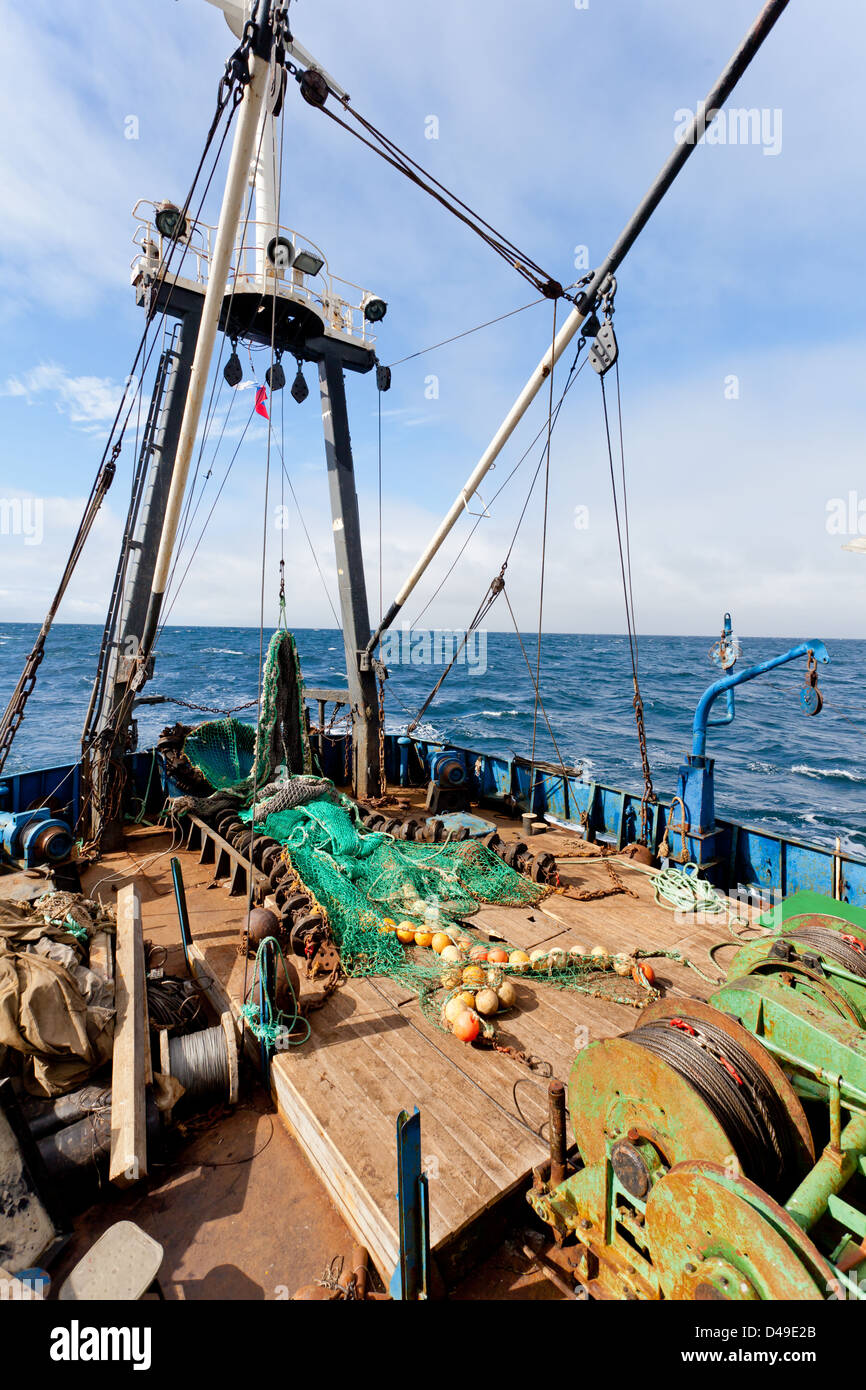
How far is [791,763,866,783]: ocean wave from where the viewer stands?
101 feet

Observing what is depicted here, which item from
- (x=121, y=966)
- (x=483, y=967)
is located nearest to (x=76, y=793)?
(x=121, y=966)

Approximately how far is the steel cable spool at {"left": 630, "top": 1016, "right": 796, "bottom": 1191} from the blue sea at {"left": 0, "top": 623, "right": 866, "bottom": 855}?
198 inches

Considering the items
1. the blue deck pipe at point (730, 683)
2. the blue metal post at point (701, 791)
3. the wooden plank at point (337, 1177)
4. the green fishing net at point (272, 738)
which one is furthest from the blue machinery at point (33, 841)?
the blue deck pipe at point (730, 683)

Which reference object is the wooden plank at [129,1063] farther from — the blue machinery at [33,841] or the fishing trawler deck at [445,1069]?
the blue machinery at [33,841]

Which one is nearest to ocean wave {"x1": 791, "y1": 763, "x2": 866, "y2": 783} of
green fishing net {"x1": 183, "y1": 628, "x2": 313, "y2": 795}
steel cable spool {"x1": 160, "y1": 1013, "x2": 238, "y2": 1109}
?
green fishing net {"x1": 183, "y1": 628, "x2": 313, "y2": 795}

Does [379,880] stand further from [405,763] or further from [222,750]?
[405,763]

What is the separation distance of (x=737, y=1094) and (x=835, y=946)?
7.64 ft

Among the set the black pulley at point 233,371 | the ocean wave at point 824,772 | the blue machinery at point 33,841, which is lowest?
the ocean wave at point 824,772

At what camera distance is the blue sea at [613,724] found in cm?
2594

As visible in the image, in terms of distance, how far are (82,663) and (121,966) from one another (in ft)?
287

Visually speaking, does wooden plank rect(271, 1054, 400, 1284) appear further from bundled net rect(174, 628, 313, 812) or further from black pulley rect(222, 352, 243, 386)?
black pulley rect(222, 352, 243, 386)

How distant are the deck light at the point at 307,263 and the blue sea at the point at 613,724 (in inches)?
488

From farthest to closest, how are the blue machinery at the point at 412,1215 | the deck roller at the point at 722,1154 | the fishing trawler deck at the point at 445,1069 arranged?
the fishing trawler deck at the point at 445,1069, the blue machinery at the point at 412,1215, the deck roller at the point at 722,1154

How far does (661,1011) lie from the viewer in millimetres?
4414
